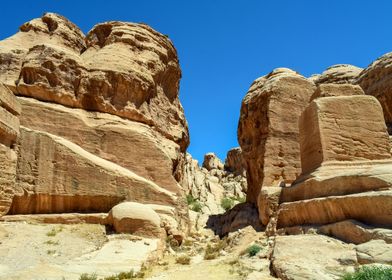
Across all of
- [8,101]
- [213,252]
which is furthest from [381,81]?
[8,101]

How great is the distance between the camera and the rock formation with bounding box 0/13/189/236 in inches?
589

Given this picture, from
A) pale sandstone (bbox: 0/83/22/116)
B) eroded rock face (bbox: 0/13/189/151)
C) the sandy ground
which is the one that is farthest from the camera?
eroded rock face (bbox: 0/13/189/151)

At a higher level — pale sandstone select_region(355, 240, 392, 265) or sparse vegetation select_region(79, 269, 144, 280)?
pale sandstone select_region(355, 240, 392, 265)

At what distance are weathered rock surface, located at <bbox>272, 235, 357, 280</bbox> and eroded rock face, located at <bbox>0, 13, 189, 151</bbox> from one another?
14429 millimetres

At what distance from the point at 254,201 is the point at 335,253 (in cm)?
1401

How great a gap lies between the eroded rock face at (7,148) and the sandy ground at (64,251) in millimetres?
1067

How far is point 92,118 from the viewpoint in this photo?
19.9 meters

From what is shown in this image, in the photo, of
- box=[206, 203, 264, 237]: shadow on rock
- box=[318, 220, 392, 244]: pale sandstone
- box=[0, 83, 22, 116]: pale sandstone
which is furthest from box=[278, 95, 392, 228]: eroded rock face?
box=[0, 83, 22, 116]: pale sandstone

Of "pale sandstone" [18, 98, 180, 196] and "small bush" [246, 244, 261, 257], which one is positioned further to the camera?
"pale sandstone" [18, 98, 180, 196]

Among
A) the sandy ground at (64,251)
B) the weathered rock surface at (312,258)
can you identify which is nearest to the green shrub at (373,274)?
the weathered rock surface at (312,258)

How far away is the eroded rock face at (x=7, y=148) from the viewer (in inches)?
520

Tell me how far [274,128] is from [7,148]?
498 inches

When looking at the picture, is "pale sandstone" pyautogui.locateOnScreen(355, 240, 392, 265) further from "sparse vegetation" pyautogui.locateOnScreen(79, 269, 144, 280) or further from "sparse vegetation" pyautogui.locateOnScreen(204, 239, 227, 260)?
"sparse vegetation" pyautogui.locateOnScreen(204, 239, 227, 260)

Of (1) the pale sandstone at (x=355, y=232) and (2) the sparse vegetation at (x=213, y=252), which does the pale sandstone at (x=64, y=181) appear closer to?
(2) the sparse vegetation at (x=213, y=252)
